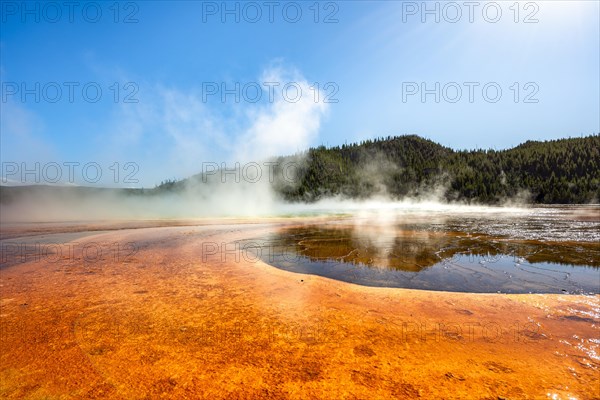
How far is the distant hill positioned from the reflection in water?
217 ft

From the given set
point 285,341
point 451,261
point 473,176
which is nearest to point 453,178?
point 473,176

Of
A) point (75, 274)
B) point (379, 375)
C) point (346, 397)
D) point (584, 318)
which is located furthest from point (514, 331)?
point (75, 274)

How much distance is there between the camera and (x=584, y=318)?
4215 millimetres

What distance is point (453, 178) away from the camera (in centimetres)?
9356

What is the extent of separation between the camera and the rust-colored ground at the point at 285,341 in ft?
8.83

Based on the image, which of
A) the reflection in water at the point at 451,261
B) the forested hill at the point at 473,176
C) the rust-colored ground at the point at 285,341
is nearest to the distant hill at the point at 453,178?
the forested hill at the point at 473,176

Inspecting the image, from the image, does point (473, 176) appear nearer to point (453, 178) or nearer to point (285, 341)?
point (453, 178)

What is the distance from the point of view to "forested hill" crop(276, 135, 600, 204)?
241 feet

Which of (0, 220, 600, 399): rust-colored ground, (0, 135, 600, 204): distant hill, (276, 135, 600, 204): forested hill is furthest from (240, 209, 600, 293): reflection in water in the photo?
(276, 135, 600, 204): forested hill

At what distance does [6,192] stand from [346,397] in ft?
269

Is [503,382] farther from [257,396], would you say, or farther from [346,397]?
[257,396]

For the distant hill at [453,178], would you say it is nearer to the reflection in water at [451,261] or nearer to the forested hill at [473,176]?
the forested hill at [473,176]

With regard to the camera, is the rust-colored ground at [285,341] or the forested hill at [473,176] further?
the forested hill at [473,176]

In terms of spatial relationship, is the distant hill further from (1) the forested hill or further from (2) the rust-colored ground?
(2) the rust-colored ground
